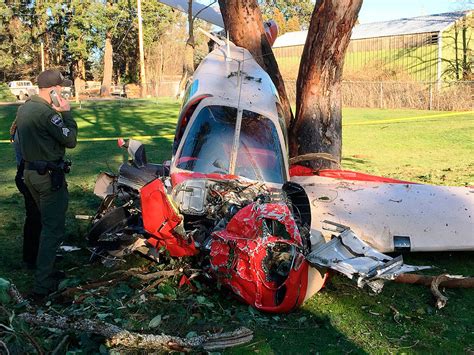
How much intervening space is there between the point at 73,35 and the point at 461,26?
3609 cm

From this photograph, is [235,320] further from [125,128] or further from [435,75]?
[435,75]

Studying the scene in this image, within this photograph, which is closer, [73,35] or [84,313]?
[84,313]

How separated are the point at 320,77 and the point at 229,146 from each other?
304 centimetres

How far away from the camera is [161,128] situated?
2306 cm

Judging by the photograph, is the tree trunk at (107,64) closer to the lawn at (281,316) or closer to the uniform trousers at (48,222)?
the lawn at (281,316)

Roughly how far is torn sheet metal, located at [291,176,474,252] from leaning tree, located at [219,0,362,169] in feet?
5.83

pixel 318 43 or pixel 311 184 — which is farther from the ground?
pixel 318 43

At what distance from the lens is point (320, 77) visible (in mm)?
8805

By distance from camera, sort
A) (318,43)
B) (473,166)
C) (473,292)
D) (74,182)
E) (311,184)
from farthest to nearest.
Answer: (473,166)
(74,182)
(318,43)
(311,184)
(473,292)

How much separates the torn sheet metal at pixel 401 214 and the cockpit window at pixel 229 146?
0.74 metres

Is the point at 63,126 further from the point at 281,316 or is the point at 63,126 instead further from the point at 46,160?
the point at 281,316

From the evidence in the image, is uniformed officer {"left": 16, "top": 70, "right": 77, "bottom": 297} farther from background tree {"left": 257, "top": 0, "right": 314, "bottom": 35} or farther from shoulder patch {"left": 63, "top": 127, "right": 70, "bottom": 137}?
background tree {"left": 257, "top": 0, "right": 314, "bottom": 35}

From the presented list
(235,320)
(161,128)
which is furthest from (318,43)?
(161,128)

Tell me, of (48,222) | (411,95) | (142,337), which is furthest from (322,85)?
(411,95)
